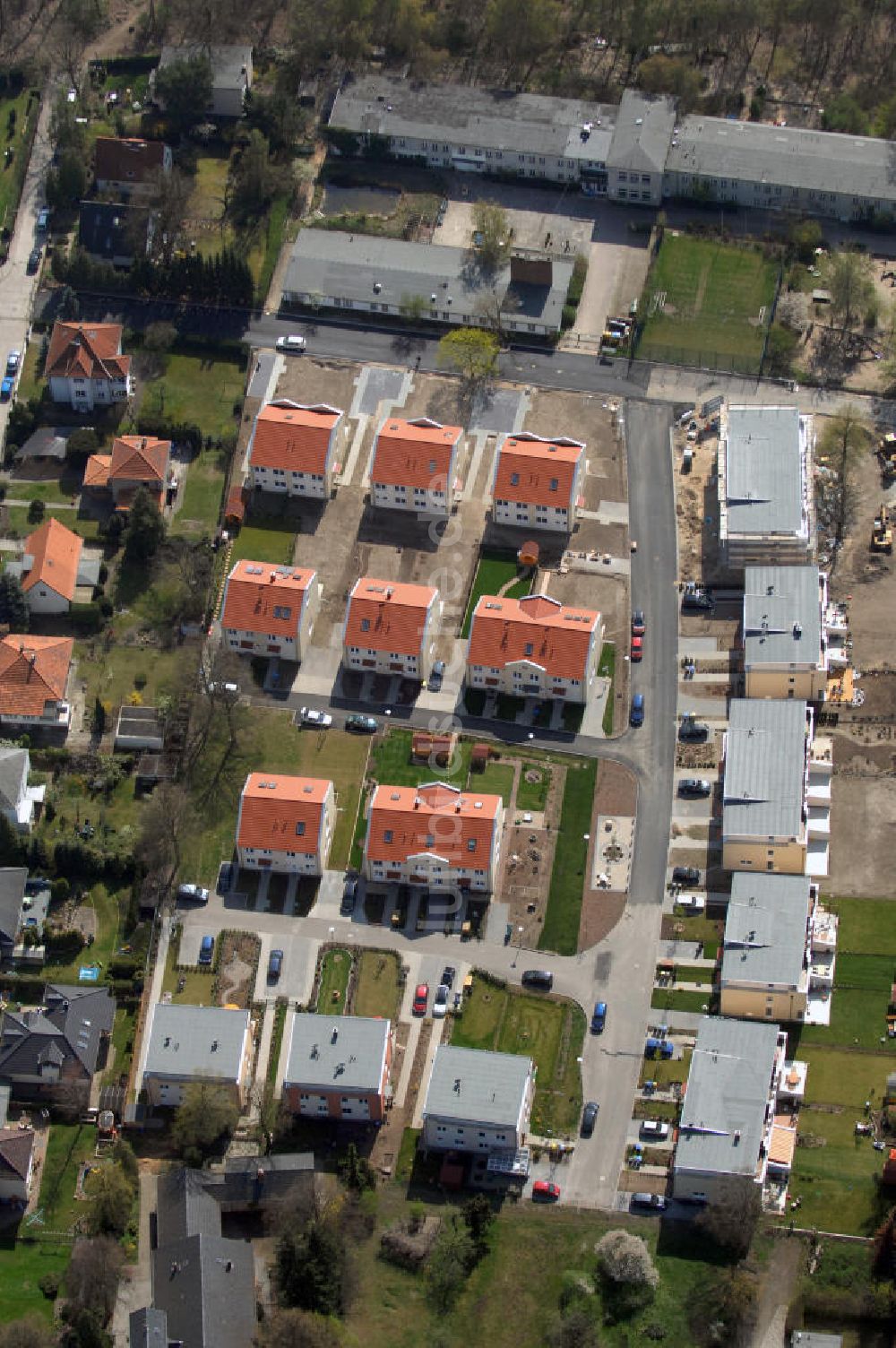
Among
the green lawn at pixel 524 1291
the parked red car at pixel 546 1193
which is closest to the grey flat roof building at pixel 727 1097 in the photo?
the green lawn at pixel 524 1291

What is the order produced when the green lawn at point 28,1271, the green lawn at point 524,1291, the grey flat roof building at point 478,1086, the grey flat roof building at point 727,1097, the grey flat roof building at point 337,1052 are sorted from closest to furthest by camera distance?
the green lawn at point 524,1291 < the green lawn at point 28,1271 < the grey flat roof building at point 727,1097 < the grey flat roof building at point 478,1086 < the grey flat roof building at point 337,1052

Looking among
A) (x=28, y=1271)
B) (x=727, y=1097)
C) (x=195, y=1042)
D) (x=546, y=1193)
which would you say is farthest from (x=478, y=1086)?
(x=28, y=1271)

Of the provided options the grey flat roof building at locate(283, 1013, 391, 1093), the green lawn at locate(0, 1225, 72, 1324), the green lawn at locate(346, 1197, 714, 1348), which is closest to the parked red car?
the green lawn at locate(346, 1197, 714, 1348)

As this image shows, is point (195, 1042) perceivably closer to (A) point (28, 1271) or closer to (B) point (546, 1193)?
(A) point (28, 1271)

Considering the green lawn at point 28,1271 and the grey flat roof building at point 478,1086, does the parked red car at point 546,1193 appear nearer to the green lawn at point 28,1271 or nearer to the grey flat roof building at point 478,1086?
the grey flat roof building at point 478,1086

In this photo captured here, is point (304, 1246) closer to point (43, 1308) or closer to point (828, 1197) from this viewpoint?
point (43, 1308)

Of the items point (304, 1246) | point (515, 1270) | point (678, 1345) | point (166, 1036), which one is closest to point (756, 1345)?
point (678, 1345)

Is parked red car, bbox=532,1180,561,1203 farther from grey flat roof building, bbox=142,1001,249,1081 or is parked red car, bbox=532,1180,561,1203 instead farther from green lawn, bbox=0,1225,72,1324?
green lawn, bbox=0,1225,72,1324
